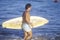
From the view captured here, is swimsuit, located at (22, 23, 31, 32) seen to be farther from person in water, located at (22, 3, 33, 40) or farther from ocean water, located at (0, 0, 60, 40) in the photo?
ocean water, located at (0, 0, 60, 40)

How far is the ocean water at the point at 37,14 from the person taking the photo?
13.5 feet

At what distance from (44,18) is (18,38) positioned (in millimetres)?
623

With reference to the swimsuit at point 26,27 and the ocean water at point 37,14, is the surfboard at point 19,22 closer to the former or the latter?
the ocean water at point 37,14

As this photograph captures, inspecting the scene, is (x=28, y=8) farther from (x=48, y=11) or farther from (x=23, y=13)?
(x=48, y=11)

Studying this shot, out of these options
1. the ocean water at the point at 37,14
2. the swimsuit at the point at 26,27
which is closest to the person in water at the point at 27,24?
the swimsuit at the point at 26,27

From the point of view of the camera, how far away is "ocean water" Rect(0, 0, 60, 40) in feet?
13.5

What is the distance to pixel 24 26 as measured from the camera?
3.91 metres

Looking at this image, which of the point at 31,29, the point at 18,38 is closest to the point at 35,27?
the point at 31,29

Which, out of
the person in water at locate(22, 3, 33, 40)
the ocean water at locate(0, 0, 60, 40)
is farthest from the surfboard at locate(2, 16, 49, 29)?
the person in water at locate(22, 3, 33, 40)

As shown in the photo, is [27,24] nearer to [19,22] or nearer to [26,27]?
[26,27]

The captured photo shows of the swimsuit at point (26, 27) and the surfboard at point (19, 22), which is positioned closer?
the swimsuit at point (26, 27)

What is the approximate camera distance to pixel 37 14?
4145mm

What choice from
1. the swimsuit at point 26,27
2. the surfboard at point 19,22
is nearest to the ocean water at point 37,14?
the surfboard at point 19,22

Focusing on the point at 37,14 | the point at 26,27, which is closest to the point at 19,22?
the point at 26,27
